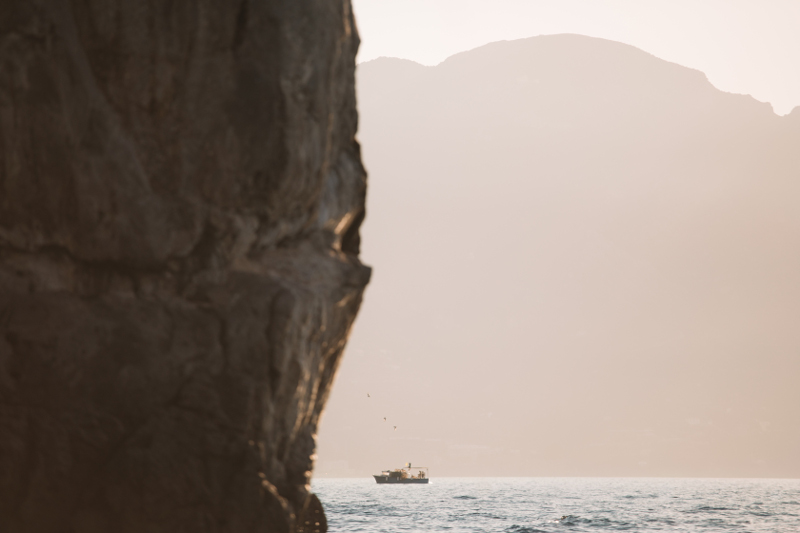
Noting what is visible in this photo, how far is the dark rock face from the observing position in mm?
11797

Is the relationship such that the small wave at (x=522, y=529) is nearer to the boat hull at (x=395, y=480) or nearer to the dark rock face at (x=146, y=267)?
the dark rock face at (x=146, y=267)

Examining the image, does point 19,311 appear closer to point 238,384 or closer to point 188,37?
point 238,384

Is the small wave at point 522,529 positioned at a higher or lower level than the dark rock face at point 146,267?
lower

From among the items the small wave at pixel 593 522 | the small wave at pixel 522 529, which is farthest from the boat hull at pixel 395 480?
the small wave at pixel 522 529

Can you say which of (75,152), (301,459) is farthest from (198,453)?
(75,152)

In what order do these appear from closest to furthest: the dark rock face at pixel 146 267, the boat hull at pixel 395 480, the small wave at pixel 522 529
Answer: the dark rock face at pixel 146 267
the small wave at pixel 522 529
the boat hull at pixel 395 480

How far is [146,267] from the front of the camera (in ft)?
40.0

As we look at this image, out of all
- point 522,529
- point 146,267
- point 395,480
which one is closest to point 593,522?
point 522,529

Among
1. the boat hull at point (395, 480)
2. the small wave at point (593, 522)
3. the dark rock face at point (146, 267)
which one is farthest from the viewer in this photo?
the boat hull at point (395, 480)

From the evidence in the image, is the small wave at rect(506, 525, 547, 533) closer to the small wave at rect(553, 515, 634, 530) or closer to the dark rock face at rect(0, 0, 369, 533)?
the small wave at rect(553, 515, 634, 530)

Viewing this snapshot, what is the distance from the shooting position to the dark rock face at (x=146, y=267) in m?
11.8

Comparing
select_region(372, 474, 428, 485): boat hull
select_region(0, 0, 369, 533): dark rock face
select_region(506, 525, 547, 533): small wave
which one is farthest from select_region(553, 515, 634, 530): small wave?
select_region(372, 474, 428, 485): boat hull

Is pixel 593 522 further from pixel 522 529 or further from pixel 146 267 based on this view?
pixel 146 267

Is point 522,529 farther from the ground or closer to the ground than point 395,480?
closer to the ground
